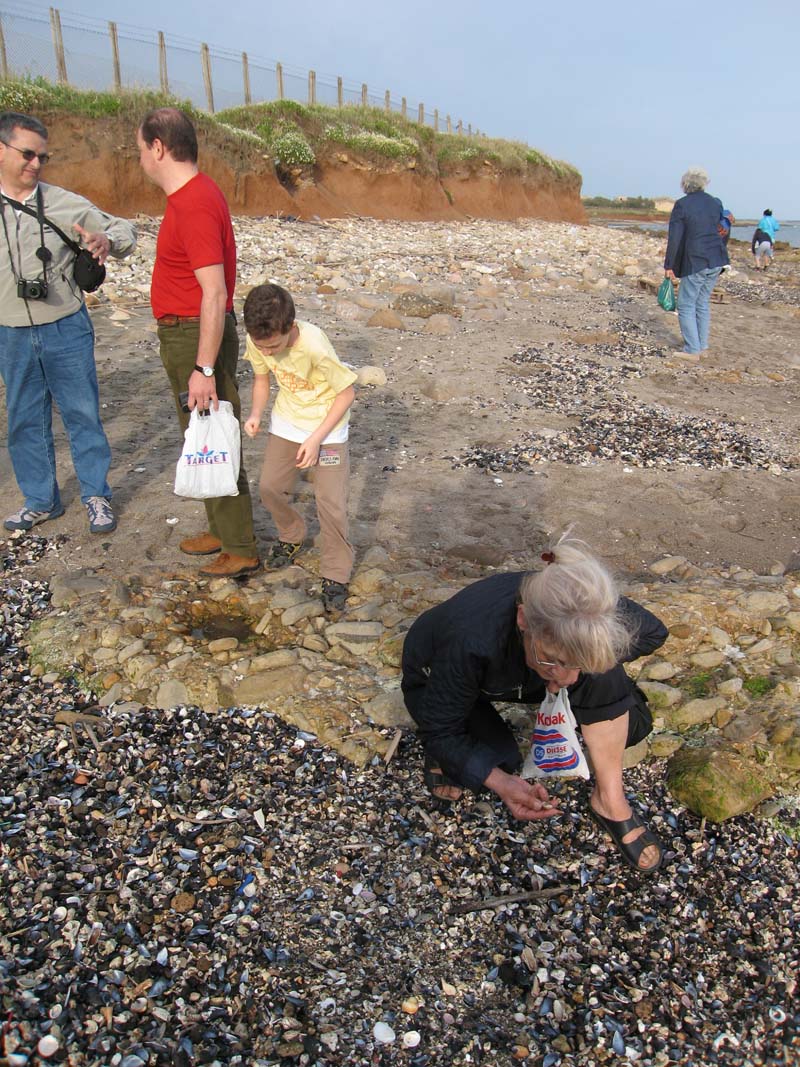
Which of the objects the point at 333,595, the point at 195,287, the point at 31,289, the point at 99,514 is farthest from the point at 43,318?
the point at 333,595

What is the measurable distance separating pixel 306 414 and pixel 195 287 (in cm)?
78

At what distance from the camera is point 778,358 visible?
33.2 ft

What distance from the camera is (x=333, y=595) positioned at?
→ 154 inches

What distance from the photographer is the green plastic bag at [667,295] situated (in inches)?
368

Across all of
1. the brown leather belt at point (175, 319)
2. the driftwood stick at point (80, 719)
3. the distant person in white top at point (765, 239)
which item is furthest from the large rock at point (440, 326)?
the distant person in white top at point (765, 239)

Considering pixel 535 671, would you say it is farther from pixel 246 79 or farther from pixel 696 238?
pixel 246 79

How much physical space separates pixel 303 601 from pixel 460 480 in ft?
7.53

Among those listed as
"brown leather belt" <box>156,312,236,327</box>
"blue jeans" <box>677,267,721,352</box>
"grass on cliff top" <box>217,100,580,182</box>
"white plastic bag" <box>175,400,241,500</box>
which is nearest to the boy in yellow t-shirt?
"white plastic bag" <box>175,400,241,500</box>

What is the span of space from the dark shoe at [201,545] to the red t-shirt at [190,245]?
1.27 meters

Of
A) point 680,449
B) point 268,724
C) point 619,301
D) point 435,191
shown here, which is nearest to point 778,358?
point 619,301

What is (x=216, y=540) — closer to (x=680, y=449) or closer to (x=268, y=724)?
(x=268, y=724)

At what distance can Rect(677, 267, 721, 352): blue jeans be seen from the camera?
917cm

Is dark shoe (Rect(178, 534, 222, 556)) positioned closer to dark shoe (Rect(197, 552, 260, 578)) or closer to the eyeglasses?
dark shoe (Rect(197, 552, 260, 578))

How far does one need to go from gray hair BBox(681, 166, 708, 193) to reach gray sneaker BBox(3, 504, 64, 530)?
788 centimetres
